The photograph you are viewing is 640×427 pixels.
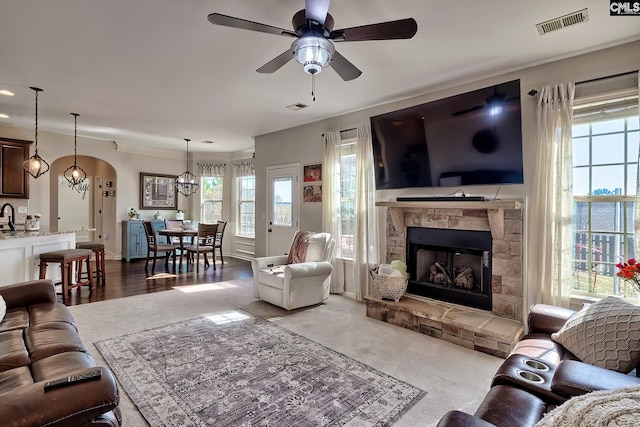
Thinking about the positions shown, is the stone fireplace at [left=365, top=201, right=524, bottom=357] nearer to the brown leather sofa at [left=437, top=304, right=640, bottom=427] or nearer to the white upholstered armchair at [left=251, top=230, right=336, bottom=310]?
the white upholstered armchair at [left=251, top=230, right=336, bottom=310]

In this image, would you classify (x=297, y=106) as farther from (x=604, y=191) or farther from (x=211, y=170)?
(x=211, y=170)

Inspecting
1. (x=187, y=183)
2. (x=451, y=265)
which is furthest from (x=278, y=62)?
(x=187, y=183)

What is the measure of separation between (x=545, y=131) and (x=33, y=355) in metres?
4.11

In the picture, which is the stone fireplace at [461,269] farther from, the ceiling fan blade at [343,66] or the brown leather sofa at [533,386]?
the ceiling fan blade at [343,66]

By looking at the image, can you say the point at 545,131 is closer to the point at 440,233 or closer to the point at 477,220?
the point at 477,220

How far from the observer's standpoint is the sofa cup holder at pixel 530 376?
156 cm

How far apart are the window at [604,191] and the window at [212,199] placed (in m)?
7.43

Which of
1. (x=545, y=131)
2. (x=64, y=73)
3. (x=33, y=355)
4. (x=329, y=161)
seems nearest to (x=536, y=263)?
(x=545, y=131)

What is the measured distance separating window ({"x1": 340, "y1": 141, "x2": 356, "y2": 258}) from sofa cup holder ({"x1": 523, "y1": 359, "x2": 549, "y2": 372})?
3078 mm

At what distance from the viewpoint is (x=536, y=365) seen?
1743 millimetres

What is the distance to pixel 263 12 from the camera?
94.3 inches

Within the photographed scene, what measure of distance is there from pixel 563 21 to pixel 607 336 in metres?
2.22

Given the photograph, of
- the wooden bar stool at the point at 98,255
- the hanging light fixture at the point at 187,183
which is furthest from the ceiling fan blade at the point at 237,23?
the hanging light fixture at the point at 187,183

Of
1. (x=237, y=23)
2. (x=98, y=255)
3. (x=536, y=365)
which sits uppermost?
(x=237, y=23)
